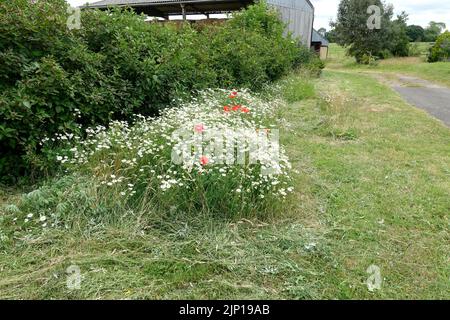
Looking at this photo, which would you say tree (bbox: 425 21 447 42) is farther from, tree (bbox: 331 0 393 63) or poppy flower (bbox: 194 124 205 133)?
poppy flower (bbox: 194 124 205 133)

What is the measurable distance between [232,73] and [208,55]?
110 cm

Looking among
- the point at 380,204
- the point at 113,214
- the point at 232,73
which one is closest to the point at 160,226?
the point at 113,214

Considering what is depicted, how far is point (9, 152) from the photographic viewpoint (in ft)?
10.5

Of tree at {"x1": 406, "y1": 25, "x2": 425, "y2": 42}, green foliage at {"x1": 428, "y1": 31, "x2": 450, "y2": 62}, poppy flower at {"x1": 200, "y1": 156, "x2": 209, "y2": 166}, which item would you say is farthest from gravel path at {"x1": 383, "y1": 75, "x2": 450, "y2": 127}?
tree at {"x1": 406, "y1": 25, "x2": 425, "y2": 42}

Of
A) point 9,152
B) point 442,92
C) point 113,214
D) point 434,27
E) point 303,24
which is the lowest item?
point 113,214

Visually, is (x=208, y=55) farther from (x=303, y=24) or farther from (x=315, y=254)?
(x=303, y=24)

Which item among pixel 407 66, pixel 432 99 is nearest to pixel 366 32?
pixel 407 66

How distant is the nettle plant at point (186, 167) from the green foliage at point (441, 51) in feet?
88.9

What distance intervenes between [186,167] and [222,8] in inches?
624

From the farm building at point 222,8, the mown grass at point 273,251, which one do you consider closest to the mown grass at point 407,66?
the farm building at point 222,8

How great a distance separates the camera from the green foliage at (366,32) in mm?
25875

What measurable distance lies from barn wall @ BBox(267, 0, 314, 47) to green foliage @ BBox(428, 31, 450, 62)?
12432 millimetres

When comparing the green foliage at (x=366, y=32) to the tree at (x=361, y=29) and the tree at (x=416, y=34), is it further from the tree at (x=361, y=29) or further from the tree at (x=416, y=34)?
the tree at (x=416, y=34)

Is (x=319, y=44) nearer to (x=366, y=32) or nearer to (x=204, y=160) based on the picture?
(x=366, y=32)
